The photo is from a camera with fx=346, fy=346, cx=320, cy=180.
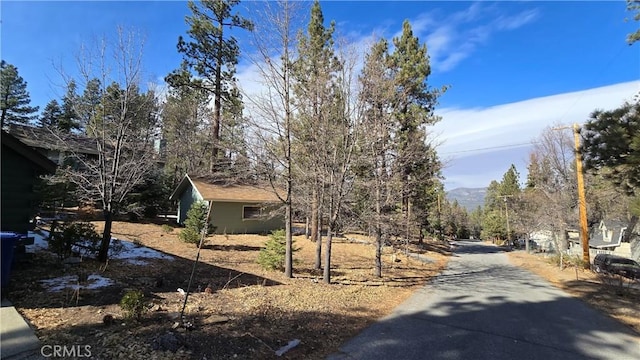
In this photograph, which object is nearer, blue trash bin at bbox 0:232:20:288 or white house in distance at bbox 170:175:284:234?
blue trash bin at bbox 0:232:20:288

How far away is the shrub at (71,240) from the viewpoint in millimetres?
8319

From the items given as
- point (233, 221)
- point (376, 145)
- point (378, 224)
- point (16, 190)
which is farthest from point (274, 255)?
point (233, 221)

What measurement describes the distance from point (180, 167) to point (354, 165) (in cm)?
2500

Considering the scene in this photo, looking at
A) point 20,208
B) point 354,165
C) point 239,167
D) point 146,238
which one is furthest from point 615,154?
point 146,238

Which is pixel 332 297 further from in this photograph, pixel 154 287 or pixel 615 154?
pixel 615 154

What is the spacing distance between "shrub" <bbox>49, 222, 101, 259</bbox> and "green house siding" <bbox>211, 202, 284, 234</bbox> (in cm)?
972

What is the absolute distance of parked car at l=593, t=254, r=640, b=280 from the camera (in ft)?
59.1

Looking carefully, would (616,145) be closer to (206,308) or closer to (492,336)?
(492,336)

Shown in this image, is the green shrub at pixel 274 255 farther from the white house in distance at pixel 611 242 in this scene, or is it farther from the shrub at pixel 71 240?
the white house in distance at pixel 611 242

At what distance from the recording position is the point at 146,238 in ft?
45.9

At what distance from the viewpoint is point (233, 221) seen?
66.8ft

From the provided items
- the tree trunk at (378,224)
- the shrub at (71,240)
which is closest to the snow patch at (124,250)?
the shrub at (71,240)

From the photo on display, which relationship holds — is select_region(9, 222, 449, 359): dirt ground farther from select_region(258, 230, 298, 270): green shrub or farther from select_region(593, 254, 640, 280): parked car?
select_region(593, 254, 640, 280): parked car

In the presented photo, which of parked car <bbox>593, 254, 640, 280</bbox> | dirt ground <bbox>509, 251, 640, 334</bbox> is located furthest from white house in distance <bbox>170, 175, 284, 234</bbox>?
parked car <bbox>593, 254, 640, 280</bbox>
